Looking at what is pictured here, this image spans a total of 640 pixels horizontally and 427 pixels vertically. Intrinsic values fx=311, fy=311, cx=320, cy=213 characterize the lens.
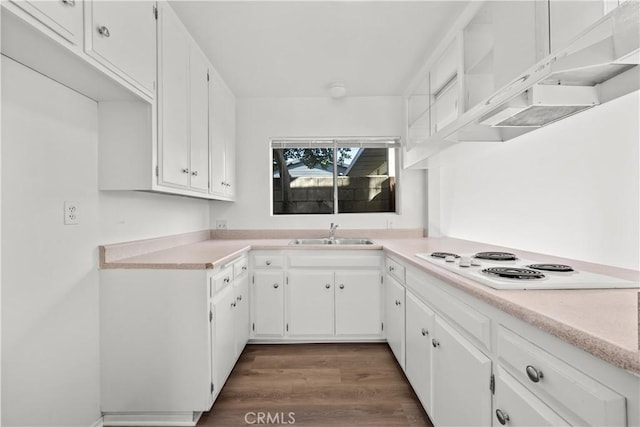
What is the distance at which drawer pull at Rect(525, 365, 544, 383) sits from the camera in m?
0.79

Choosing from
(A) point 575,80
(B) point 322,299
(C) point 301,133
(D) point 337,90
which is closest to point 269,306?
(B) point 322,299

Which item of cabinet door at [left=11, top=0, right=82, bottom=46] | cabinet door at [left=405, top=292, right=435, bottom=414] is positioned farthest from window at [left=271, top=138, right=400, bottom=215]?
cabinet door at [left=11, top=0, right=82, bottom=46]

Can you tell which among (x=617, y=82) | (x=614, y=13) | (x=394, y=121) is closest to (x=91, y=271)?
(x=614, y=13)

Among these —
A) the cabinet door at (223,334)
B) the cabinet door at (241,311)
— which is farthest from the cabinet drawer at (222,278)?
the cabinet door at (241,311)

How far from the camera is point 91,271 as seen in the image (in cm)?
161

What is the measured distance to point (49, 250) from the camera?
1.37m

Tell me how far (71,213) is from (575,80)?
223cm

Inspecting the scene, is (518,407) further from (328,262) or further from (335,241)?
(335,241)

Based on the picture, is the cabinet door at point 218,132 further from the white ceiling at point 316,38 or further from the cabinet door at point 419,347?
the cabinet door at point 419,347

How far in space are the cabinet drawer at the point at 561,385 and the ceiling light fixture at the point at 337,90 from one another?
8.25 feet

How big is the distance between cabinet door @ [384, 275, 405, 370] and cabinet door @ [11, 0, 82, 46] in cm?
207

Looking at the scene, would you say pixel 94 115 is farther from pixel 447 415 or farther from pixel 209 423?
pixel 447 415

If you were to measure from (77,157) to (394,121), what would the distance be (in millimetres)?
2730

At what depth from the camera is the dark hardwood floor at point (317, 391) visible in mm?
1726
